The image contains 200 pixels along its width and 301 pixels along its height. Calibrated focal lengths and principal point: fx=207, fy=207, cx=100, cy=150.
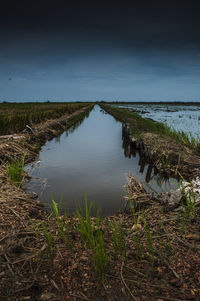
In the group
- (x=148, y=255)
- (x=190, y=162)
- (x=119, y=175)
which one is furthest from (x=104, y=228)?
(x=190, y=162)

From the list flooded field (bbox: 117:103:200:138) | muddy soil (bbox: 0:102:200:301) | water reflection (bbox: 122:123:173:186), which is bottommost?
water reflection (bbox: 122:123:173:186)

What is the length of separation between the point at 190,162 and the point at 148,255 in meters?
4.03

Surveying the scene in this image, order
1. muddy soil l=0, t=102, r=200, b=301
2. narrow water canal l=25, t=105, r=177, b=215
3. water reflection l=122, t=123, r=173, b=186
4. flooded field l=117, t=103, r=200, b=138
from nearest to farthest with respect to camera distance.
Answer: muddy soil l=0, t=102, r=200, b=301
narrow water canal l=25, t=105, r=177, b=215
water reflection l=122, t=123, r=173, b=186
flooded field l=117, t=103, r=200, b=138

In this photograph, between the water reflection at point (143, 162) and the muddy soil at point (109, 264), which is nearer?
the muddy soil at point (109, 264)

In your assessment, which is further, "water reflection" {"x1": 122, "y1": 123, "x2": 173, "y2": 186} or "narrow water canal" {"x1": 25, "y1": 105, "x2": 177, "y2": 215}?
"water reflection" {"x1": 122, "y1": 123, "x2": 173, "y2": 186}

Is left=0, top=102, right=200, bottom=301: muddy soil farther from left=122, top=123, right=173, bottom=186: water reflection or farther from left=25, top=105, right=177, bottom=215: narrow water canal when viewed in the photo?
left=122, top=123, right=173, bottom=186: water reflection

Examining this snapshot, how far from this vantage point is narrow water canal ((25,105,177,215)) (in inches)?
161

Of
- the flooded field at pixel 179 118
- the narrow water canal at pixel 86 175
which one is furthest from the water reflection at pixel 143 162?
the flooded field at pixel 179 118

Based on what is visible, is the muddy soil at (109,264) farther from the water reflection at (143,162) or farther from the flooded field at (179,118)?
the flooded field at (179,118)

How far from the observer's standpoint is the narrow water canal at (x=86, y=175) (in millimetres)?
4086

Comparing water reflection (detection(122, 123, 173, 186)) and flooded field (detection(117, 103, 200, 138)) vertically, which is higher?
flooded field (detection(117, 103, 200, 138))

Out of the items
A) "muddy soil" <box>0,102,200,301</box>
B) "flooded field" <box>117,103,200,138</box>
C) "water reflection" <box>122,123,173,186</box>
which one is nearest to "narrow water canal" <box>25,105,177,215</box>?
"water reflection" <box>122,123,173,186</box>

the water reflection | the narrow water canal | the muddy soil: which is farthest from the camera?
the water reflection

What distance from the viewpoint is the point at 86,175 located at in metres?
5.55
